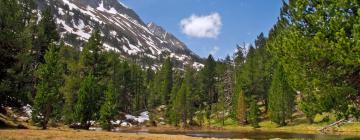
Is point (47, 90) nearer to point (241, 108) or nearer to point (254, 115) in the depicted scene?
point (254, 115)

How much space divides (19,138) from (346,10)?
23.4 metres

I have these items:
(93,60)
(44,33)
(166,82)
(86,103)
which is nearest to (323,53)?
(86,103)

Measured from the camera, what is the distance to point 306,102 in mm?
30172

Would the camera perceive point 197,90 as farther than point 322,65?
Yes

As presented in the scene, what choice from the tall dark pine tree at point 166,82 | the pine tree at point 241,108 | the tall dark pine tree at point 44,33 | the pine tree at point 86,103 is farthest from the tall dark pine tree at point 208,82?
the pine tree at point 86,103

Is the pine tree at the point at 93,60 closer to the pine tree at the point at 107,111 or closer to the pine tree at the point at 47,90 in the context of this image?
the pine tree at the point at 107,111

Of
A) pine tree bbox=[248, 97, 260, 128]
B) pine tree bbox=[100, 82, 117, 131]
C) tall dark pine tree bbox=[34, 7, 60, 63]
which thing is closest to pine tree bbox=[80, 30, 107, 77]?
tall dark pine tree bbox=[34, 7, 60, 63]

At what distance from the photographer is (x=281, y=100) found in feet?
317

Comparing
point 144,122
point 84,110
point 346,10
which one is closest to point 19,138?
point 346,10

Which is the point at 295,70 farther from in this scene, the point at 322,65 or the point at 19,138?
the point at 19,138

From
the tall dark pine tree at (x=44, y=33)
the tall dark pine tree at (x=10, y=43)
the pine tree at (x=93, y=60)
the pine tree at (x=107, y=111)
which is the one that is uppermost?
the tall dark pine tree at (x=44, y=33)

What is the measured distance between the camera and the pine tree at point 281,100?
96.3 meters

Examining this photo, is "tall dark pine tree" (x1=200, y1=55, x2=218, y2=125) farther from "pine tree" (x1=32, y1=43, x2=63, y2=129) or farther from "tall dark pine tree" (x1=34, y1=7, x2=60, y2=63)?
"pine tree" (x1=32, y1=43, x2=63, y2=129)

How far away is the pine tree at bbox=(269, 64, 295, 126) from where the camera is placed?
96312 mm
